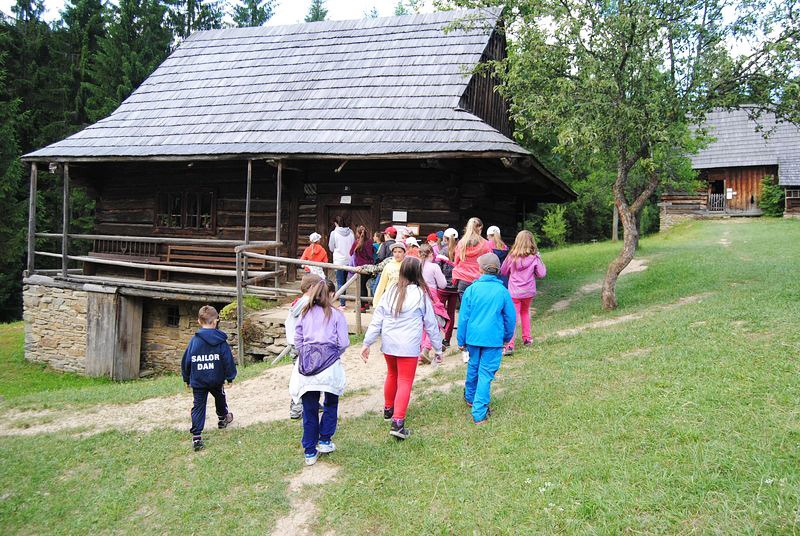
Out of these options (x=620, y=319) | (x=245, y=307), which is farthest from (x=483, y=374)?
(x=245, y=307)

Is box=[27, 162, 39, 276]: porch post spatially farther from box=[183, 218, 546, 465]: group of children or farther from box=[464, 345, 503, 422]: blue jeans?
box=[464, 345, 503, 422]: blue jeans

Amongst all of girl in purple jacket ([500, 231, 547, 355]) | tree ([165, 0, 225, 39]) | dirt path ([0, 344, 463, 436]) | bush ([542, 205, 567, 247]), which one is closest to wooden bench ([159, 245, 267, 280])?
dirt path ([0, 344, 463, 436])

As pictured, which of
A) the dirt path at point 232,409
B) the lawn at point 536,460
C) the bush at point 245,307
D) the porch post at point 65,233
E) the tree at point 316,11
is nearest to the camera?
the lawn at point 536,460

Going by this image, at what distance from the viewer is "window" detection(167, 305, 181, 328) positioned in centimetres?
1335

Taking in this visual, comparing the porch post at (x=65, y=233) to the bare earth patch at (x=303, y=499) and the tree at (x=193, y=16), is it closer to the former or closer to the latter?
the bare earth patch at (x=303, y=499)

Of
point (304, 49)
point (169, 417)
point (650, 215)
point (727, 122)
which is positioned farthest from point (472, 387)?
point (727, 122)

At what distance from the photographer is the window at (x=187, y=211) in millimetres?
14336

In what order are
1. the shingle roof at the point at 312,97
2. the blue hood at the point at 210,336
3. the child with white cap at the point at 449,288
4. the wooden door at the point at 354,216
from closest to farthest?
1. the blue hood at the point at 210,336
2. the child with white cap at the point at 449,288
3. the shingle roof at the point at 312,97
4. the wooden door at the point at 354,216

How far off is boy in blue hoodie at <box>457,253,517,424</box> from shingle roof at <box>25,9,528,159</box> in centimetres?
501

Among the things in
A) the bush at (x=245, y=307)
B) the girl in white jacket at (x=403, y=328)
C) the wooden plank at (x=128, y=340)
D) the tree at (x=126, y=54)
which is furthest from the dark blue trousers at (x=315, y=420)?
the tree at (x=126, y=54)

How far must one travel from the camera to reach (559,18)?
9203mm

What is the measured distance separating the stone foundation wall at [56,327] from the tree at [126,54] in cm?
1295

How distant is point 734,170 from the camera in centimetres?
3164

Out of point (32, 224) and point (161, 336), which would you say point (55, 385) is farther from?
point (32, 224)
